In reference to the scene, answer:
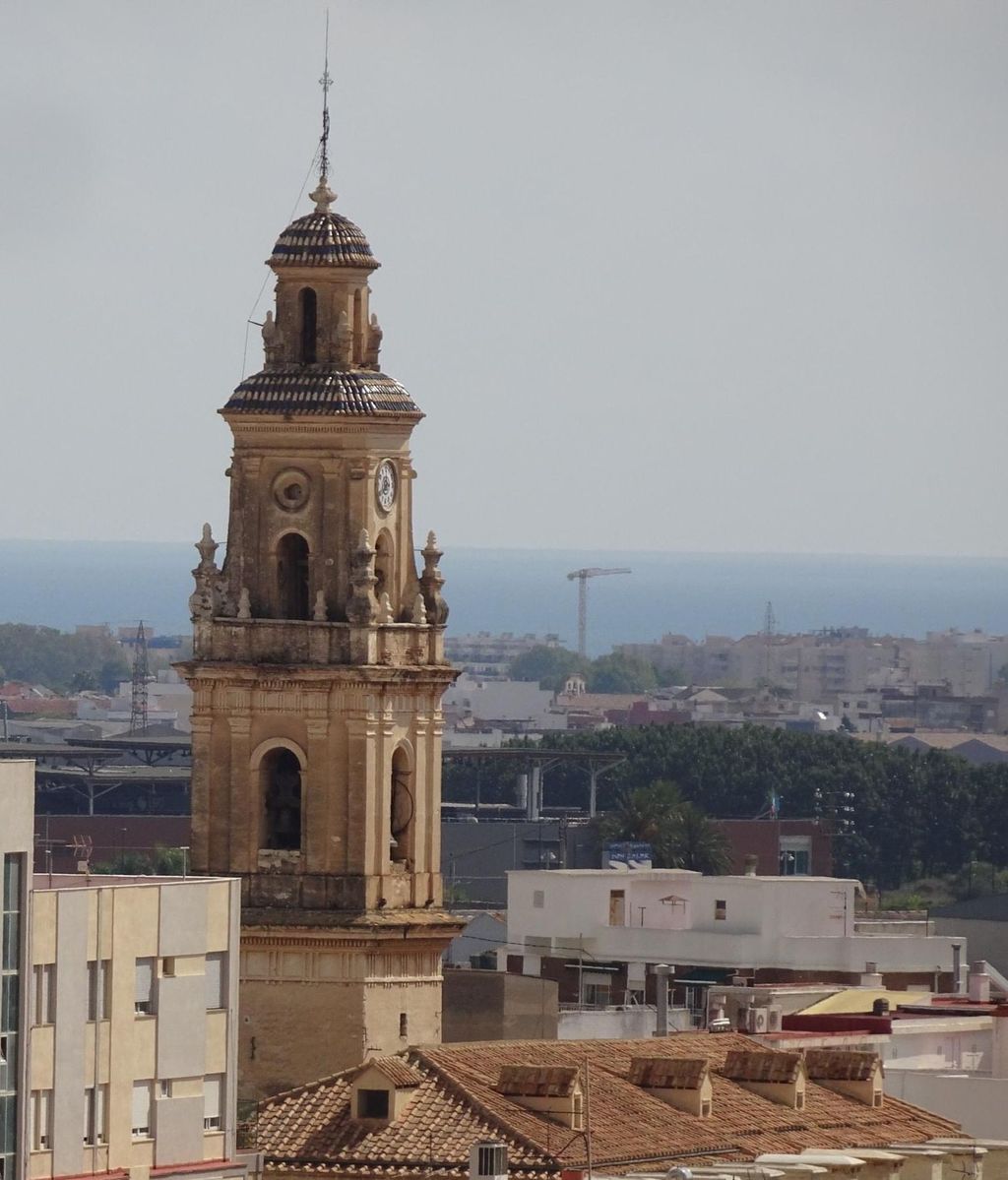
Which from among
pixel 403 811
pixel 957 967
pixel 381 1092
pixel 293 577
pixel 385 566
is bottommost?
pixel 381 1092

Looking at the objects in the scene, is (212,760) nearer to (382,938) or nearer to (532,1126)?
(382,938)

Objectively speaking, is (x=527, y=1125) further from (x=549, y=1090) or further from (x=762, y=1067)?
(x=762, y=1067)

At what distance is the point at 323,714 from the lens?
55.6 metres

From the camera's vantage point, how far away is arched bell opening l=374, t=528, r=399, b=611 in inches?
2215

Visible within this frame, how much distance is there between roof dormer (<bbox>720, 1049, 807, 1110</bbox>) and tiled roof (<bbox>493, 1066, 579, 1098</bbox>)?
13.1 ft

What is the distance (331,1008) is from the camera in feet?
181

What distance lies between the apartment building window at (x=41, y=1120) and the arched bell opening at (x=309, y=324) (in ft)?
45.4

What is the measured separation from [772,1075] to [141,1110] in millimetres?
10062

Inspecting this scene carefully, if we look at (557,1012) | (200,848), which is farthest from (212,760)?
(557,1012)

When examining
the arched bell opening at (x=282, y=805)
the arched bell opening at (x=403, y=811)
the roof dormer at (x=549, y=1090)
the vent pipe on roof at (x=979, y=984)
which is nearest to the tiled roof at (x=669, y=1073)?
the roof dormer at (x=549, y=1090)

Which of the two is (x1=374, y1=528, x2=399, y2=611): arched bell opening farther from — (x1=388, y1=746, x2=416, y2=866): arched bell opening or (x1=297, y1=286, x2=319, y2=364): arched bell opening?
(x1=297, y1=286, x2=319, y2=364): arched bell opening

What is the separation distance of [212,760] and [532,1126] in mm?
7454

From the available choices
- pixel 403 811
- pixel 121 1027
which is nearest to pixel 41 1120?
pixel 121 1027

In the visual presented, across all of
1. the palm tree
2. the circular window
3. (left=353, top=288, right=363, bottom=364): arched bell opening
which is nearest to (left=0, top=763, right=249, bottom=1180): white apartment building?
the circular window
